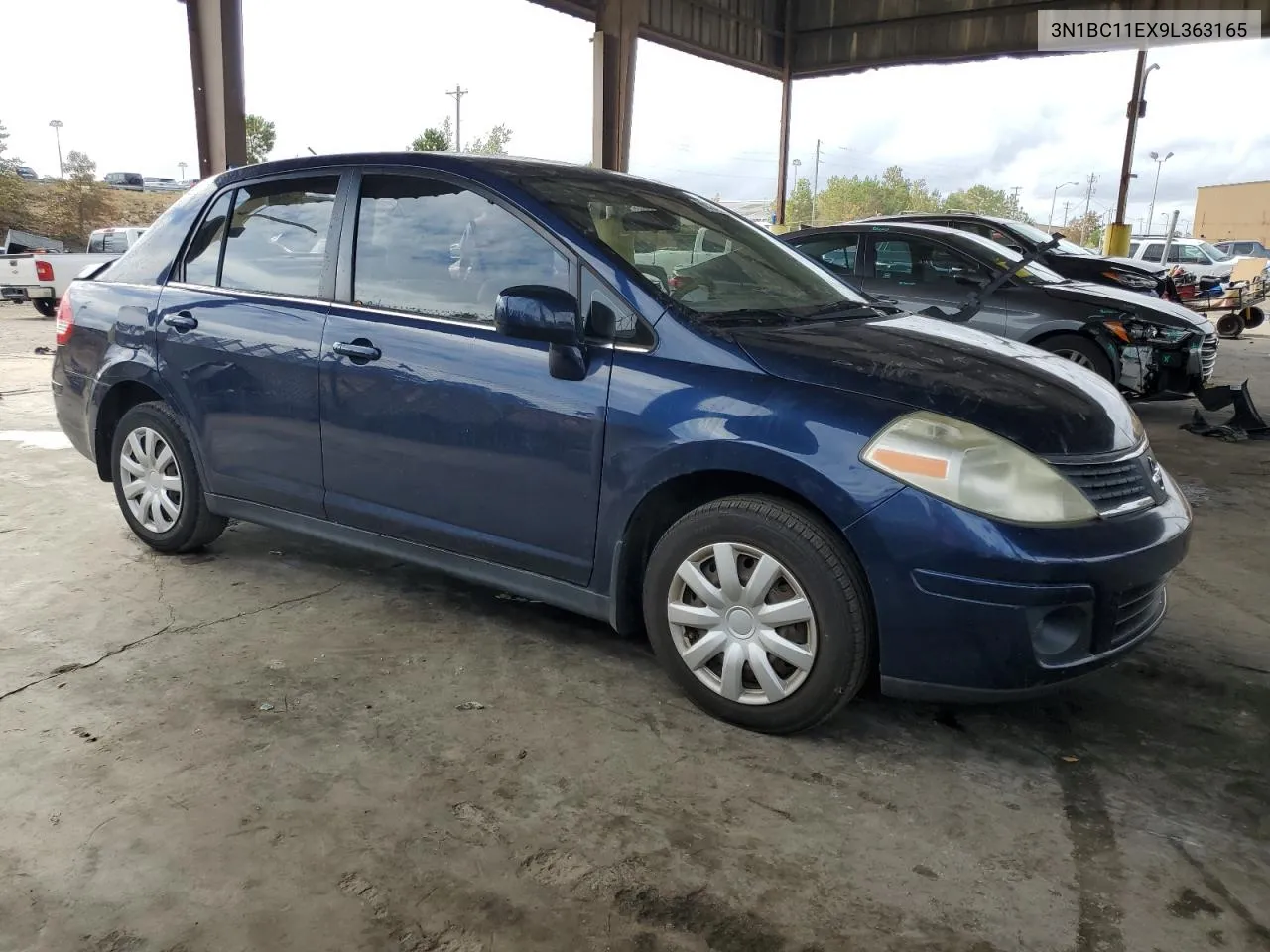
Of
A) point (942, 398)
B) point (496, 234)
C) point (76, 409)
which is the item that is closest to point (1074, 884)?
point (942, 398)

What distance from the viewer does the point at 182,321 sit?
12.3ft

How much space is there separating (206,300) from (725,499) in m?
2.29

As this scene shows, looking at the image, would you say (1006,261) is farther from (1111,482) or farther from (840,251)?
(1111,482)

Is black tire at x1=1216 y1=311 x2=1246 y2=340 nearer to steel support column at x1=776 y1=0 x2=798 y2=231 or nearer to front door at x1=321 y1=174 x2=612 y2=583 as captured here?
steel support column at x1=776 y1=0 x2=798 y2=231

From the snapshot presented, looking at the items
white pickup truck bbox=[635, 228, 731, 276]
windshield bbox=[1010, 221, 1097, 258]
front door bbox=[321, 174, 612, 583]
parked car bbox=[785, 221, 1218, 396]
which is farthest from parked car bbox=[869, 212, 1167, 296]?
front door bbox=[321, 174, 612, 583]

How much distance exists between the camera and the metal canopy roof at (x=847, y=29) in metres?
14.7

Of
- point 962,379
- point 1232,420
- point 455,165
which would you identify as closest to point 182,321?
point 455,165

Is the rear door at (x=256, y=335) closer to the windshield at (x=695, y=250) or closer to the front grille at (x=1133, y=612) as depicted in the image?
the windshield at (x=695, y=250)

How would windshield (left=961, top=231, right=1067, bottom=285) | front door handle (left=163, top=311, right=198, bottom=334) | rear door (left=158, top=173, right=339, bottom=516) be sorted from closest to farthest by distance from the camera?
rear door (left=158, top=173, right=339, bottom=516)
front door handle (left=163, top=311, right=198, bottom=334)
windshield (left=961, top=231, right=1067, bottom=285)

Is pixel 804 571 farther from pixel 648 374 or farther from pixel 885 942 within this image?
pixel 885 942

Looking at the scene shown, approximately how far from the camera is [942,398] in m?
2.48

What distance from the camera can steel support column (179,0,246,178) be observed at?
8.57 m

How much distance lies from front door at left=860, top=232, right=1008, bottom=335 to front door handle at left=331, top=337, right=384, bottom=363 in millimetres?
5137

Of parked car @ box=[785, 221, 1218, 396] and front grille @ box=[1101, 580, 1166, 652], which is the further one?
parked car @ box=[785, 221, 1218, 396]
